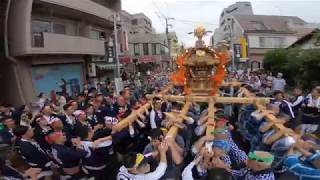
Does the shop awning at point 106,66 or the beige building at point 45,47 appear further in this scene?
the shop awning at point 106,66

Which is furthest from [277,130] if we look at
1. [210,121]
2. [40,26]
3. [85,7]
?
[85,7]

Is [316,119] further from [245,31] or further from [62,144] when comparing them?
[245,31]

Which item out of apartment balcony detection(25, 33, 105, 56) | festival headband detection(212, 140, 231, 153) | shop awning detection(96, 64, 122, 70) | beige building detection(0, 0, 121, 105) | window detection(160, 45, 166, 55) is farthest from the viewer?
window detection(160, 45, 166, 55)

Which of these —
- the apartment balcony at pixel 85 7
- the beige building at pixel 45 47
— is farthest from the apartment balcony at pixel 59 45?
the apartment balcony at pixel 85 7

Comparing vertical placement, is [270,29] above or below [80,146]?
above

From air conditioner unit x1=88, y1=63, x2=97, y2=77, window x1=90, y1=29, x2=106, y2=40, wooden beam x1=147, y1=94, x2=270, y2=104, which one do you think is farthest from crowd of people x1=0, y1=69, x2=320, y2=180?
window x1=90, y1=29, x2=106, y2=40

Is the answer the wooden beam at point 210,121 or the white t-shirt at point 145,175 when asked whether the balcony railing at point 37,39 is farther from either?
the white t-shirt at point 145,175

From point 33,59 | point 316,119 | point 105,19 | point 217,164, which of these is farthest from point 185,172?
point 105,19

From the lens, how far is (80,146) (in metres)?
6.09

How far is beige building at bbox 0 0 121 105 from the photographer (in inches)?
741

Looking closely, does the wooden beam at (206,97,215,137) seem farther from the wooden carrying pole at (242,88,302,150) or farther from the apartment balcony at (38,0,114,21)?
the apartment balcony at (38,0,114,21)

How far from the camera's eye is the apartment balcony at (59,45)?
1931cm

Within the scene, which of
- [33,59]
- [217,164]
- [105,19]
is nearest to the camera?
[217,164]

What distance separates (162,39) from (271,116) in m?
63.4
